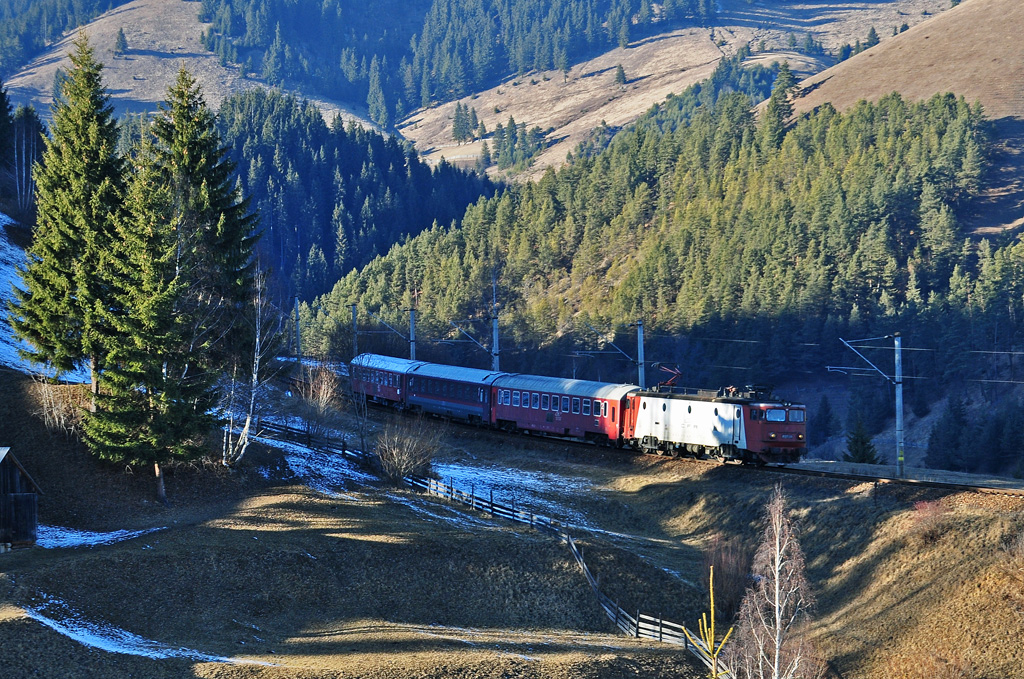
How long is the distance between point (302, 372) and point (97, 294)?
35.6m

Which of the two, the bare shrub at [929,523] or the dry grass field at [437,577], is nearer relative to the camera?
the dry grass field at [437,577]

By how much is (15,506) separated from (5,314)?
26.3 meters

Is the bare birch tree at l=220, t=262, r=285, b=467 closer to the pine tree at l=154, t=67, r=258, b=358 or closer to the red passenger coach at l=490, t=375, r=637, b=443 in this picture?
A: the pine tree at l=154, t=67, r=258, b=358

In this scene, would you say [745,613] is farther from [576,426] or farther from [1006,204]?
[1006,204]

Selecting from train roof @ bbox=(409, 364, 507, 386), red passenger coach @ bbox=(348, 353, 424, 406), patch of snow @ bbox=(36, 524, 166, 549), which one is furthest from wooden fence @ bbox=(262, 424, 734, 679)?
red passenger coach @ bbox=(348, 353, 424, 406)

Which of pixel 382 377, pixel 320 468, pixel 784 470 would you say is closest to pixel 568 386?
pixel 784 470

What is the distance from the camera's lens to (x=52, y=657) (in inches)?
942

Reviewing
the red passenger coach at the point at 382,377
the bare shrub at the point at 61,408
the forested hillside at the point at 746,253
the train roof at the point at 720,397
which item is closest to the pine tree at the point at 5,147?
the red passenger coach at the point at 382,377

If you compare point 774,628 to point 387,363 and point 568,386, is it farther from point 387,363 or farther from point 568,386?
point 387,363

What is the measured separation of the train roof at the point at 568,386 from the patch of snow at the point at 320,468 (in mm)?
13457

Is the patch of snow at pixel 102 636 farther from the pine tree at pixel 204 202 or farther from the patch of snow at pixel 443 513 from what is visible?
the pine tree at pixel 204 202

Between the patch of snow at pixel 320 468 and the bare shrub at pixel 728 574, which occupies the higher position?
the patch of snow at pixel 320 468

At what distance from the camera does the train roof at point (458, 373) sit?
62.0 metres

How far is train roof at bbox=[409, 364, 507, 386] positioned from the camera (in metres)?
62.0
